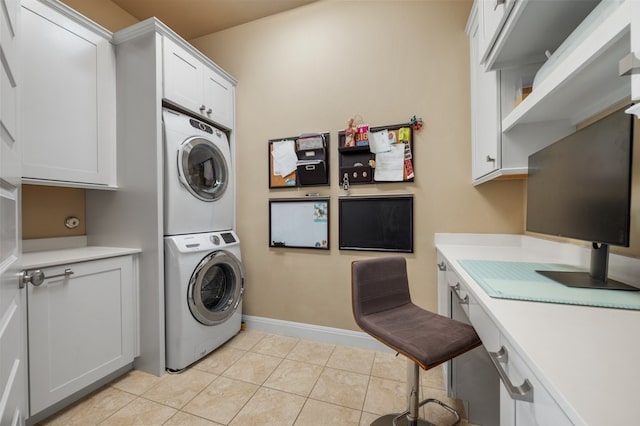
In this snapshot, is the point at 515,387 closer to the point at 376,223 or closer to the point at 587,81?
the point at 587,81

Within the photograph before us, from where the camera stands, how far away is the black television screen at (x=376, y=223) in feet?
6.79

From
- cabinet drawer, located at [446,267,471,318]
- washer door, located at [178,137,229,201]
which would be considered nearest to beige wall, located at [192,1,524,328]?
washer door, located at [178,137,229,201]

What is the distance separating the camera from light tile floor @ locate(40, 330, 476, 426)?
4.71ft

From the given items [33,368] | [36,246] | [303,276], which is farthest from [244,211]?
[33,368]

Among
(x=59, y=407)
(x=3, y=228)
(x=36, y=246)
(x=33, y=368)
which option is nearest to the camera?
(x=3, y=228)

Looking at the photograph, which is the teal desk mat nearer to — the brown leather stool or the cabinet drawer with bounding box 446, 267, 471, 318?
the cabinet drawer with bounding box 446, 267, 471, 318

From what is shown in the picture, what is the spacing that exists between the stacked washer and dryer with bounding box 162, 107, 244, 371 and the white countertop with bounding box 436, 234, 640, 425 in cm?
177

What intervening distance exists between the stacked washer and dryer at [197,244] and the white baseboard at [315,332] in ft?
0.67

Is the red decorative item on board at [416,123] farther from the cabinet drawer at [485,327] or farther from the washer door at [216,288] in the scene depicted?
the washer door at [216,288]

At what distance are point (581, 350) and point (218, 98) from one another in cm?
269

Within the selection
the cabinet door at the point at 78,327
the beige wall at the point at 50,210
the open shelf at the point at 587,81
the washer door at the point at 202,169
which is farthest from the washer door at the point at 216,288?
the open shelf at the point at 587,81

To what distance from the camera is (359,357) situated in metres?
2.04

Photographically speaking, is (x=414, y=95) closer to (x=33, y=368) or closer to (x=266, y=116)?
(x=266, y=116)

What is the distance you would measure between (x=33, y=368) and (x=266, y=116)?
2272mm
